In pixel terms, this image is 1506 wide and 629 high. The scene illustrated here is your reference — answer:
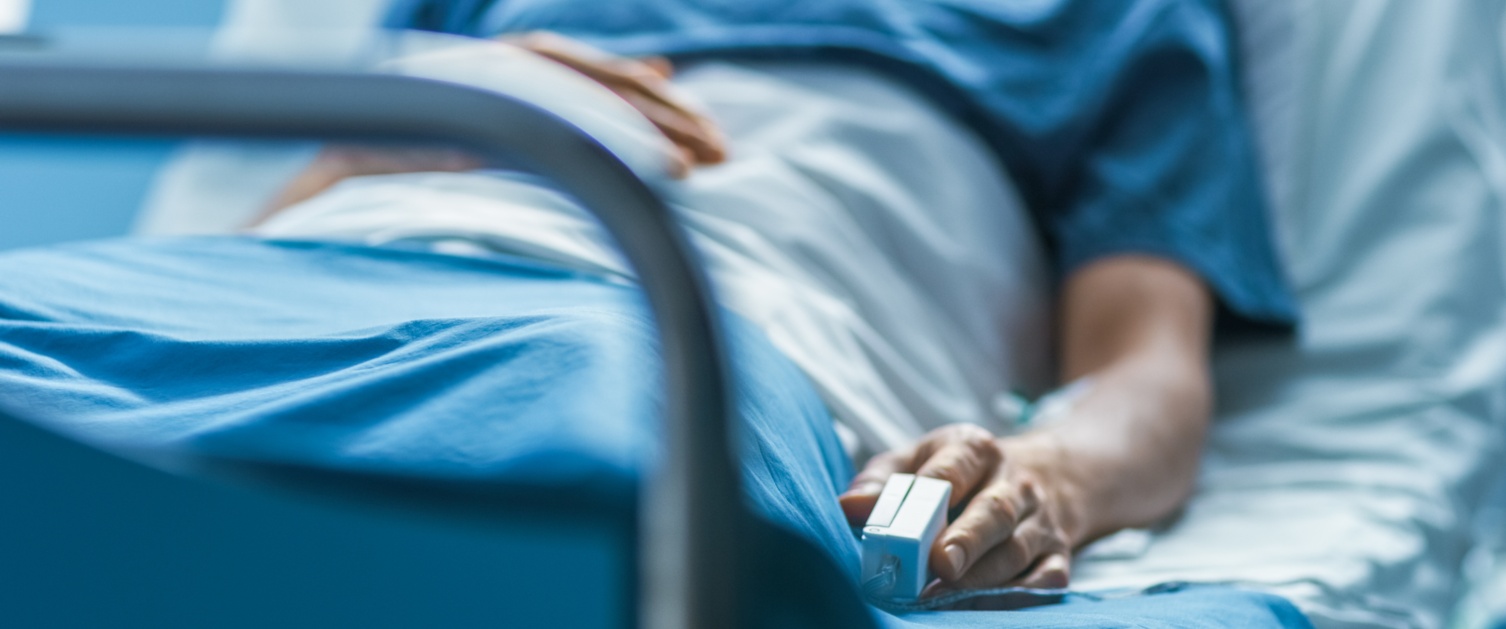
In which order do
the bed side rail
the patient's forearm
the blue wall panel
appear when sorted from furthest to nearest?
the blue wall panel → the patient's forearm → the bed side rail

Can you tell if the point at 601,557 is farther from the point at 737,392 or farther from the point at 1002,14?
the point at 1002,14

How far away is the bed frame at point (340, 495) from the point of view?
0.27m

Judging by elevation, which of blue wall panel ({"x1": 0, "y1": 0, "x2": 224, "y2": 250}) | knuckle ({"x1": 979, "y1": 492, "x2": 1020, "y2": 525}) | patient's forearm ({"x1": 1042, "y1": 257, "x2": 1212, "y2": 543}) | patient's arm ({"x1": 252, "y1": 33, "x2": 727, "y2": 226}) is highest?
blue wall panel ({"x1": 0, "y1": 0, "x2": 224, "y2": 250})

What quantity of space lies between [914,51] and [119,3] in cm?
125

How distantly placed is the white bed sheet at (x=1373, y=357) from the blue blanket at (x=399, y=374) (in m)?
0.17

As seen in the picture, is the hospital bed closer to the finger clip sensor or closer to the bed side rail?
the finger clip sensor

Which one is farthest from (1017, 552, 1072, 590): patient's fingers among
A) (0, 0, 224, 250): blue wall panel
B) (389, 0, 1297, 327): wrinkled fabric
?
(0, 0, 224, 250): blue wall panel

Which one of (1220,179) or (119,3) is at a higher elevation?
(119,3)

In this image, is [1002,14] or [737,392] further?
[1002,14]

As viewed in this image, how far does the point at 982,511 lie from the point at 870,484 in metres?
0.05

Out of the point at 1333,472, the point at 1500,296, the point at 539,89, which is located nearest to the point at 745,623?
the point at 539,89

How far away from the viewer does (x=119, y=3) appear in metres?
1.79

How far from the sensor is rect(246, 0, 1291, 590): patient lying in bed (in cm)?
72

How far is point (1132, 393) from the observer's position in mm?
914
